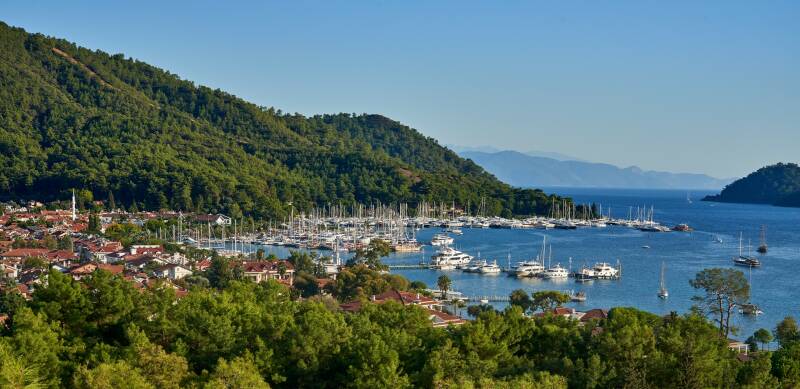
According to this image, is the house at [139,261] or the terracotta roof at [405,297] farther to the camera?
the house at [139,261]

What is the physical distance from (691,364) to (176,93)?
321 feet

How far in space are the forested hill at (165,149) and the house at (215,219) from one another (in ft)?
5.59

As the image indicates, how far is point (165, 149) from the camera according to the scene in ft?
249

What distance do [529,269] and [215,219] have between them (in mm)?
26696

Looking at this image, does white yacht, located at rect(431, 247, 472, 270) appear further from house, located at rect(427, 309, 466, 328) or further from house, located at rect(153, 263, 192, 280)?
house, located at rect(427, 309, 466, 328)

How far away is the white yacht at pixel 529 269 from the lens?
41.0m

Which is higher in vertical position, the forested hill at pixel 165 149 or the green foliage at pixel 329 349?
the forested hill at pixel 165 149

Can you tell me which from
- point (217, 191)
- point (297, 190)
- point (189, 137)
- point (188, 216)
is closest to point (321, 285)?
point (188, 216)

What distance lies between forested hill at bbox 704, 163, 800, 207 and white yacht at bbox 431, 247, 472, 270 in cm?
8729

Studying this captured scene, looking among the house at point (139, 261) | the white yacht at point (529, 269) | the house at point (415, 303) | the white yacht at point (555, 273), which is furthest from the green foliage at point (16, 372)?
the white yacht at point (529, 269)

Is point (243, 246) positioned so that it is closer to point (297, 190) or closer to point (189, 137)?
point (297, 190)

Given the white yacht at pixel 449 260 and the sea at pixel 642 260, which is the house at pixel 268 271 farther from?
the white yacht at pixel 449 260

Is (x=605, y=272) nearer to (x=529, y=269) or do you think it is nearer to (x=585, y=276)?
(x=585, y=276)

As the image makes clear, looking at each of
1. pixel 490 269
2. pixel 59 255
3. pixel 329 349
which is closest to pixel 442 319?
pixel 329 349
